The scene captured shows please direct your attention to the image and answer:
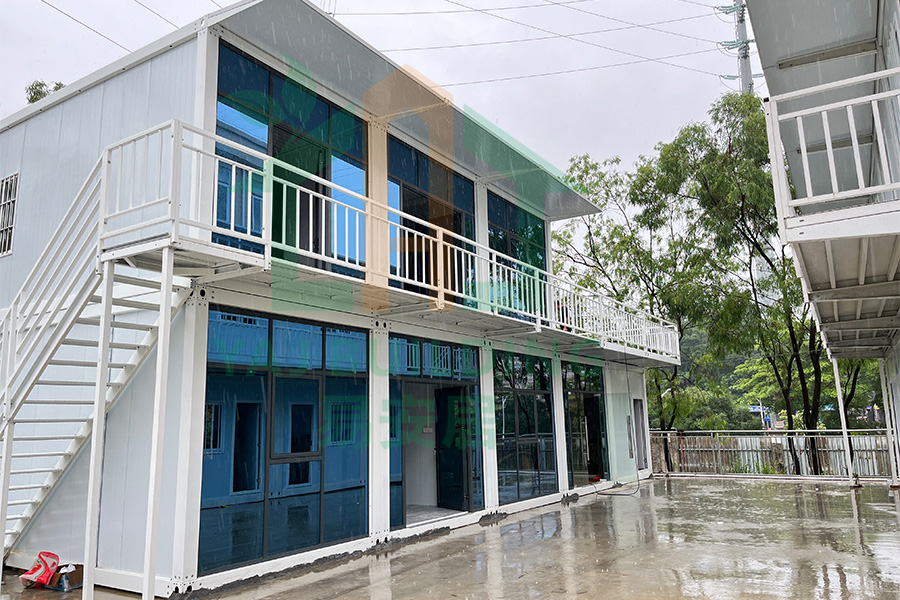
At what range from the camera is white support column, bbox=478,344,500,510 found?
11836mm

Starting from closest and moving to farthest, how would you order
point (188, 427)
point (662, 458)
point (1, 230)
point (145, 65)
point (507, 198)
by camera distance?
point (188, 427) < point (145, 65) < point (1, 230) < point (507, 198) < point (662, 458)

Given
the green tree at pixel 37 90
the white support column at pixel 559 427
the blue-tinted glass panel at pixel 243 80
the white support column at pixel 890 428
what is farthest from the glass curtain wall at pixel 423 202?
the green tree at pixel 37 90

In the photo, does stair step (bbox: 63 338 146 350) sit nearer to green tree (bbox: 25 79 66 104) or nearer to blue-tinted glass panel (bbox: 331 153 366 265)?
blue-tinted glass panel (bbox: 331 153 366 265)

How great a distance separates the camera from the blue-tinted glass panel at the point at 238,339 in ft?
24.3

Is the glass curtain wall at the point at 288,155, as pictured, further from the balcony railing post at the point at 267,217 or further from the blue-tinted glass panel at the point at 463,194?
the blue-tinted glass panel at the point at 463,194

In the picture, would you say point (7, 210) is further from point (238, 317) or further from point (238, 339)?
point (238, 339)

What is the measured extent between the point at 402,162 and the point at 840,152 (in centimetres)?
679

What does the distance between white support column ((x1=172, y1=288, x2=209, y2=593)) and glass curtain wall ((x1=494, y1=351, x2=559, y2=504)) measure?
6306mm

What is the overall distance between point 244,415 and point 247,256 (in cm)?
209

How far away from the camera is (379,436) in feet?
31.0

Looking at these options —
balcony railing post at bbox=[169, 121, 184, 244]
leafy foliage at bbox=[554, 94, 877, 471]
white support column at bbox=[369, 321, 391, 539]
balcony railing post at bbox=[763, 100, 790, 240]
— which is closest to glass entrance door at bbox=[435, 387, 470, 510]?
white support column at bbox=[369, 321, 391, 539]

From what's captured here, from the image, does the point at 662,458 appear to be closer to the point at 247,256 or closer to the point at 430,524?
the point at 430,524

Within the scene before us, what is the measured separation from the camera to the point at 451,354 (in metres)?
11.4

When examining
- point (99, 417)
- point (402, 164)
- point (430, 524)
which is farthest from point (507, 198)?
point (99, 417)
